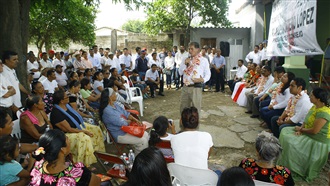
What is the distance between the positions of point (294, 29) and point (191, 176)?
4657 mm

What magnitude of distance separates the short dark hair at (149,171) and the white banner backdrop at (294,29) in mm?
3893

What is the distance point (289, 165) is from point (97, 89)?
4.70 metres

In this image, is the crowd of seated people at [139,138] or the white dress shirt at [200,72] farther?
the white dress shirt at [200,72]

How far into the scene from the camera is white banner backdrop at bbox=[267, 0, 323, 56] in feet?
15.2

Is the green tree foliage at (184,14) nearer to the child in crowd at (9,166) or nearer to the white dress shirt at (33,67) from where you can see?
the white dress shirt at (33,67)

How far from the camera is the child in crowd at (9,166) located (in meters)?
2.27

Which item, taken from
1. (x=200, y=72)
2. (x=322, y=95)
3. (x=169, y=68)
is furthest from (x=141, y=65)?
(x=322, y=95)

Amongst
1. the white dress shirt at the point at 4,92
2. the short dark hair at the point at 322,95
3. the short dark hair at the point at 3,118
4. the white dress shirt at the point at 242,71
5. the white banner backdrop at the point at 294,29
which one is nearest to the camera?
the short dark hair at the point at 3,118

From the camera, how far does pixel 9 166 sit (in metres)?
2.30

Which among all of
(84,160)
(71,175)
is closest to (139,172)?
(71,175)

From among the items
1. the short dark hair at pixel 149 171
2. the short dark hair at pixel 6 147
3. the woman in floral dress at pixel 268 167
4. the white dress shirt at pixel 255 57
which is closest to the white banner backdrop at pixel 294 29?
the woman in floral dress at pixel 268 167

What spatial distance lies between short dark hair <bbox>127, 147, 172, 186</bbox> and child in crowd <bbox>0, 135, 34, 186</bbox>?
4.14ft

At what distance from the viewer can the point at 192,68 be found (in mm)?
5199

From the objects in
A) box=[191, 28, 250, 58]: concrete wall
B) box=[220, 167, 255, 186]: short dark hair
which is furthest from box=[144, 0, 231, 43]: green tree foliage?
box=[220, 167, 255, 186]: short dark hair
